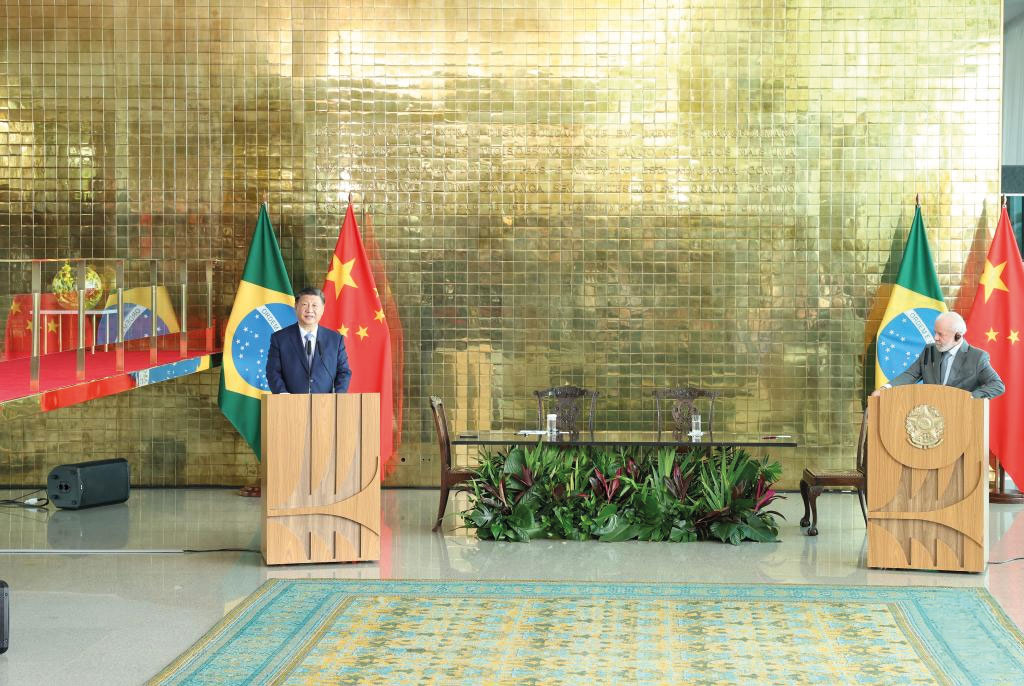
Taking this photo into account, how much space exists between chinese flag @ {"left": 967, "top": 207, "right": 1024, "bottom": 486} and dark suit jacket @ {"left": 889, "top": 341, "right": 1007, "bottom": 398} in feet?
8.10

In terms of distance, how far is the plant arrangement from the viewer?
788cm

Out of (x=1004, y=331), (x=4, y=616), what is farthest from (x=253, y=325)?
(x=1004, y=331)

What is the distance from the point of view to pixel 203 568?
23.2ft

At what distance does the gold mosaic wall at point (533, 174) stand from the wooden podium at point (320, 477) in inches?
132

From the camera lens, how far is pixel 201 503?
973cm

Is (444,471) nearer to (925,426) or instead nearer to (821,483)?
(821,483)

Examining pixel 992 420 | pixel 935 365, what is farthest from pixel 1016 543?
pixel 992 420

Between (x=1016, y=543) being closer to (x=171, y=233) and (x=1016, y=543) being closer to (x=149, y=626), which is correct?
(x=149, y=626)

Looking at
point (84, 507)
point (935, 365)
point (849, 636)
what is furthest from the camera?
point (84, 507)

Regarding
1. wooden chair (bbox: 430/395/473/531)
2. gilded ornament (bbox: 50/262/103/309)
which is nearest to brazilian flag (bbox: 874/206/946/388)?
wooden chair (bbox: 430/395/473/531)

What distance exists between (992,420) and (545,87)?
189 inches

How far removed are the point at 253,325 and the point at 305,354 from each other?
8.53ft

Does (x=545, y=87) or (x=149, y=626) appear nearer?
(x=149, y=626)

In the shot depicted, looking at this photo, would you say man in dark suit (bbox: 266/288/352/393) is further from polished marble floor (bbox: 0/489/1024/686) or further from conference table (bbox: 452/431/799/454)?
polished marble floor (bbox: 0/489/1024/686)
